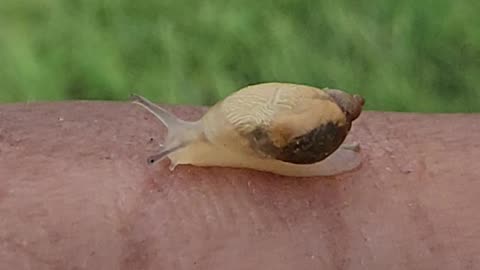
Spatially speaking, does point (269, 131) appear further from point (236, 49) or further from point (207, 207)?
point (236, 49)

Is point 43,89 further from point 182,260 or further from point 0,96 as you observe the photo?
point 182,260

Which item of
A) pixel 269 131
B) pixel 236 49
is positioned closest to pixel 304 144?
pixel 269 131

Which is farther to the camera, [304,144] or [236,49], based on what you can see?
[236,49]

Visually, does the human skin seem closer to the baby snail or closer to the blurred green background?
the baby snail

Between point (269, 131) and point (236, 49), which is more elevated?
point (269, 131)

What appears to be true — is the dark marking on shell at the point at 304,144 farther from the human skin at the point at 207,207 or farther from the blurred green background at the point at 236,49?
the blurred green background at the point at 236,49

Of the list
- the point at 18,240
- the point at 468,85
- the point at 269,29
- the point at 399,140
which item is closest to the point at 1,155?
the point at 18,240

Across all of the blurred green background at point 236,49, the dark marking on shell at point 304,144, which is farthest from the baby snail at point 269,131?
the blurred green background at point 236,49
